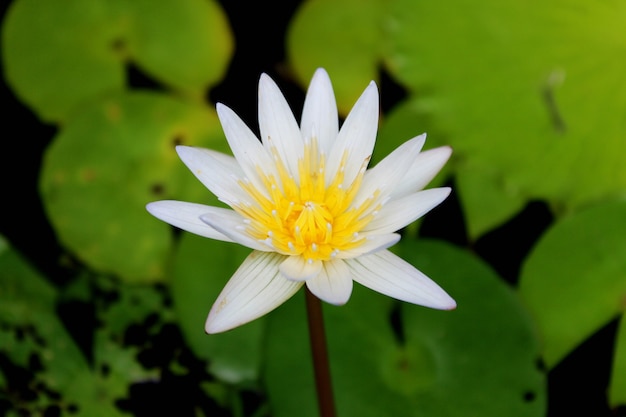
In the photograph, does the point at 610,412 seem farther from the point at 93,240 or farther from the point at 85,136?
the point at 85,136

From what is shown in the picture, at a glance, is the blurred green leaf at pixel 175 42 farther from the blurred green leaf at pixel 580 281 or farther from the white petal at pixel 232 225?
the blurred green leaf at pixel 580 281

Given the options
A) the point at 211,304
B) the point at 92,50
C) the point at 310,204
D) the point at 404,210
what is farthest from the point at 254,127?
the point at 404,210

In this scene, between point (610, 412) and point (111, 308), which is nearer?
point (610, 412)

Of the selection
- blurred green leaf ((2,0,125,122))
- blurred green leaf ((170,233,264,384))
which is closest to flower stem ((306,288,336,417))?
blurred green leaf ((170,233,264,384))

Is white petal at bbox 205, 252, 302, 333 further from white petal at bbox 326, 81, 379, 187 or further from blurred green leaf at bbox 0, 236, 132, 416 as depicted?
blurred green leaf at bbox 0, 236, 132, 416

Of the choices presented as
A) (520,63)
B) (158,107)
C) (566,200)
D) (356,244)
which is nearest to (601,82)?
(520,63)

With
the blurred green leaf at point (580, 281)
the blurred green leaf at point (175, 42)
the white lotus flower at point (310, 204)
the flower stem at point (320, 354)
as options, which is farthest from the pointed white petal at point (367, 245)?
the blurred green leaf at point (175, 42)
